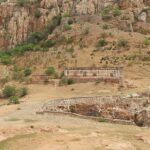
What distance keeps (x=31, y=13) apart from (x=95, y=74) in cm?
2452

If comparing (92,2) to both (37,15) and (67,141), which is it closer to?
(37,15)

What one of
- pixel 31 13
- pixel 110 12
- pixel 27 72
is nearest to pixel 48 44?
pixel 110 12

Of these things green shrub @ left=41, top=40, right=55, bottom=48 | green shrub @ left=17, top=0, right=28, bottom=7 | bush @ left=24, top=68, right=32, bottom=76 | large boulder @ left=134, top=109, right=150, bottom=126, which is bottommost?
large boulder @ left=134, top=109, right=150, bottom=126

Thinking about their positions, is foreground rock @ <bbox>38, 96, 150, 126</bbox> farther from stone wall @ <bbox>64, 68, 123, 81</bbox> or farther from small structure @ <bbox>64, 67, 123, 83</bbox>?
stone wall @ <bbox>64, 68, 123, 81</bbox>

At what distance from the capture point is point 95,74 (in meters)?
44.1

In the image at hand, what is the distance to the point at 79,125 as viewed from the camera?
85.5 ft

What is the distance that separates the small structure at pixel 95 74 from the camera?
42.9m

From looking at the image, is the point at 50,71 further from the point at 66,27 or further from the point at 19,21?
the point at 19,21

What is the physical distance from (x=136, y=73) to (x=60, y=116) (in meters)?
17.6

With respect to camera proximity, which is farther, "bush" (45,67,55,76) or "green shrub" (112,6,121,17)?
"green shrub" (112,6,121,17)

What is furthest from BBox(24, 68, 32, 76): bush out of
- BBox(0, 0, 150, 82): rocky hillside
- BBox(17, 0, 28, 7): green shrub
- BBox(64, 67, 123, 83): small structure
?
BBox(17, 0, 28, 7): green shrub

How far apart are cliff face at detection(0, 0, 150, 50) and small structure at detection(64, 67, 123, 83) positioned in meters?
18.1

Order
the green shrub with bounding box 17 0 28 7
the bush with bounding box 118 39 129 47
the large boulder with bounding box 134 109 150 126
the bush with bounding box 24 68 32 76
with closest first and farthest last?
the large boulder with bounding box 134 109 150 126, the bush with bounding box 24 68 32 76, the bush with bounding box 118 39 129 47, the green shrub with bounding box 17 0 28 7

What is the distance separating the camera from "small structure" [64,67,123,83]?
42938 mm
